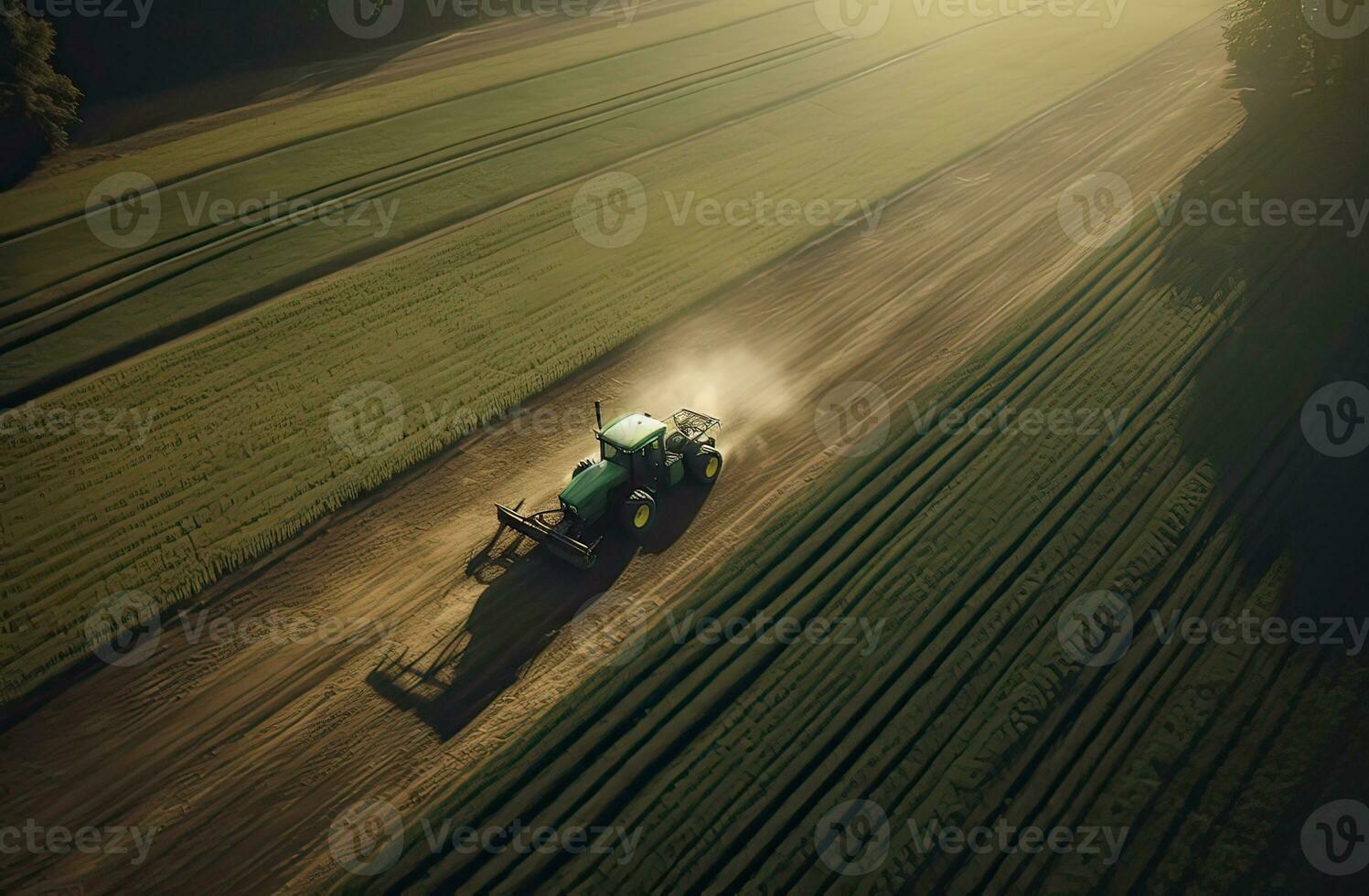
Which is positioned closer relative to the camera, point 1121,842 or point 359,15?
point 1121,842

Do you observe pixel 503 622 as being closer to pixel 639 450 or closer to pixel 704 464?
pixel 639 450

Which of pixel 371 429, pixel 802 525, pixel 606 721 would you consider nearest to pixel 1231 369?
pixel 802 525

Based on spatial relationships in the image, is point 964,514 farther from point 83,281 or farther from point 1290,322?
point 83,281
